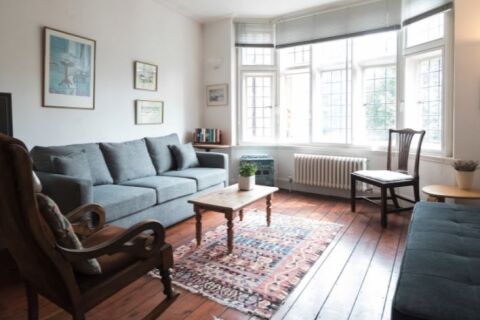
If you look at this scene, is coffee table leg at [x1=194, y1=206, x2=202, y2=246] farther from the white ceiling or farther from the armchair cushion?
the white ceiling

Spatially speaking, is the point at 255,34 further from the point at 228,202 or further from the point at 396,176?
the point at 228,202

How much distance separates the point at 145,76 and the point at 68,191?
2138 millimetres

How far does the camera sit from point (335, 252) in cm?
266

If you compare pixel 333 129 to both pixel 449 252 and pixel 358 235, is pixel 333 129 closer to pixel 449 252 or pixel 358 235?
pixel 358 235

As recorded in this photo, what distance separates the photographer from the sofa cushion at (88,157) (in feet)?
9.23

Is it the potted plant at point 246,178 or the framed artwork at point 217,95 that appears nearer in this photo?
the potted plant at point 246,178

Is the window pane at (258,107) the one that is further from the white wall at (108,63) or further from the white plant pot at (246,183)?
the white plant pot at (246,183)

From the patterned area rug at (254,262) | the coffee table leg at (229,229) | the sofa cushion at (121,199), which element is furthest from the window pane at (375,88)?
the sofa cushion at (121,199)

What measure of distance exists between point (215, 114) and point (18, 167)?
13.4 ft

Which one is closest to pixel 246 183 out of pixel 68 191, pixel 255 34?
pixel 68 191

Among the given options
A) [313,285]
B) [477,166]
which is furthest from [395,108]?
[313,285]

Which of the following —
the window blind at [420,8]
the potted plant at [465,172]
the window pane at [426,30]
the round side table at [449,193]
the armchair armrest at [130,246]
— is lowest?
the armchair armrest at [130,246]

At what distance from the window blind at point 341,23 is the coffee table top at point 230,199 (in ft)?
8.41

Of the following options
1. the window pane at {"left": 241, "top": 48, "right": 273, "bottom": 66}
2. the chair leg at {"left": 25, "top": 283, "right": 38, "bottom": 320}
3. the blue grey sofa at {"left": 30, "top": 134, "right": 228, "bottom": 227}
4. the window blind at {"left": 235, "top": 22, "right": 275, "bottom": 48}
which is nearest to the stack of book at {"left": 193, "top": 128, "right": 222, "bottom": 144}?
the blue grey sofa at {"left": 30, "top": 134, "right": 228, "bottom": 227}
